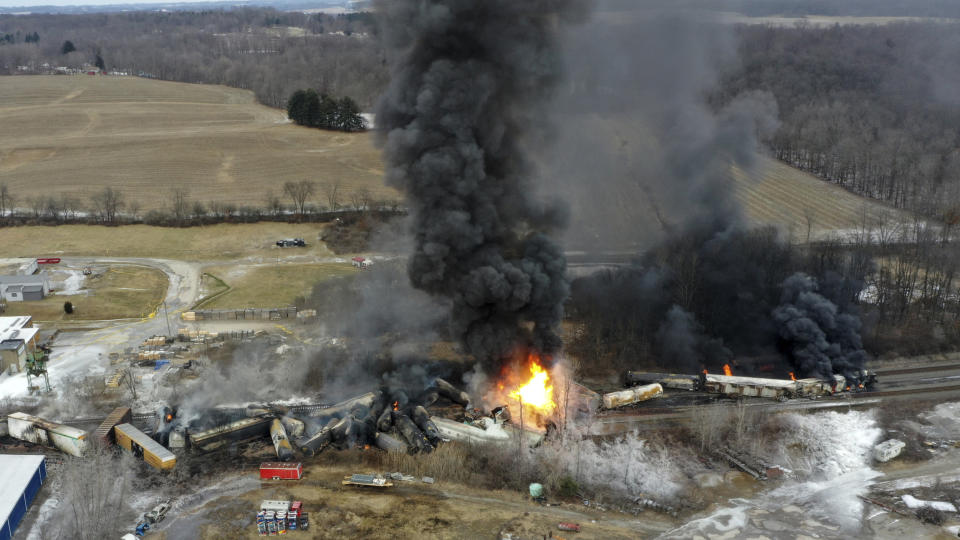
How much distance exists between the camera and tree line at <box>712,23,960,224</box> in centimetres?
9656

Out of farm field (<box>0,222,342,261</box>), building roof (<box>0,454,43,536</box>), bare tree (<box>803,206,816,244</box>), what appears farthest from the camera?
bare tree (<box>803,206,816,244</box>)

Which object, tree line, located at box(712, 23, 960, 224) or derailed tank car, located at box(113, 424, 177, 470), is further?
tree line, located at box(712, 23, 960, 224)

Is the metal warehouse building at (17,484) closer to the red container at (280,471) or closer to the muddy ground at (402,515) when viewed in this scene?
the muddy ground at (402,515)

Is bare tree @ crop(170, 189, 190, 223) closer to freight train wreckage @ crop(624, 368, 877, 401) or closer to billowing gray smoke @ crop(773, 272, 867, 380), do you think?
freight train wreckage @ crop(624, 368, 877, 401)

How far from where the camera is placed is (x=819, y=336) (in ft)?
179

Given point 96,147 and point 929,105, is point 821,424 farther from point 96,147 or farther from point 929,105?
point 96,147

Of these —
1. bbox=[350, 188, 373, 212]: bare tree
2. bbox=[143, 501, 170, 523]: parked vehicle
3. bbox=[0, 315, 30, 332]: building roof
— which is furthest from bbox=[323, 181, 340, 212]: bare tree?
bbox=[143, 501, 170, 523]: parked vehicle

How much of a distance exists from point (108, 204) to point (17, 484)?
5936cm

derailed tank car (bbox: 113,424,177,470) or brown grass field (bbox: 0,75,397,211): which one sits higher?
brown grass field (bbox: 0,75,397,211)

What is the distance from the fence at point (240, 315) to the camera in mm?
65750

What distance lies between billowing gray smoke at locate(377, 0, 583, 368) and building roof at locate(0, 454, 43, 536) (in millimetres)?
23821

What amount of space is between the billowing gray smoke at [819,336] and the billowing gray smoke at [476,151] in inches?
739

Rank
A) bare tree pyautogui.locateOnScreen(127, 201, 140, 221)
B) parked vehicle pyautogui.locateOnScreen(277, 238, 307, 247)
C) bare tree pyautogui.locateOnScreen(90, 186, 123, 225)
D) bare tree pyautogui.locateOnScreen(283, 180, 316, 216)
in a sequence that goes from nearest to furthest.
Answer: parked vehicle pyautogui.locateOnScreen(277, 238, 307, 247)
bare tree pyautogui.locateOnScreen(90, 186, 123, 225)
bare tree pyautogui.locateOnScreen(127, 201, 140, 221)
bare tree pyautogui.locateOnScreen(283, 180, 316, 216)

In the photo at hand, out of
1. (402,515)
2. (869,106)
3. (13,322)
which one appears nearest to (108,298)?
(13,322)
